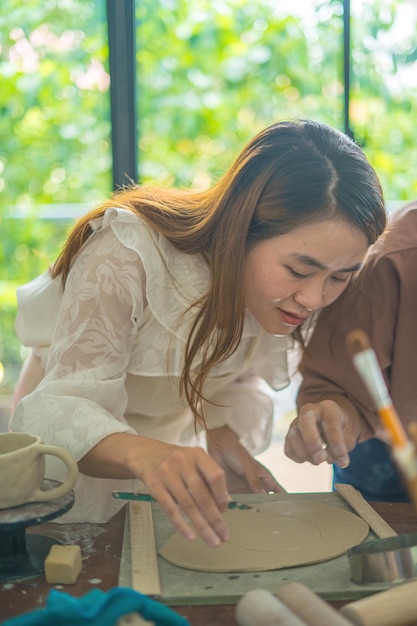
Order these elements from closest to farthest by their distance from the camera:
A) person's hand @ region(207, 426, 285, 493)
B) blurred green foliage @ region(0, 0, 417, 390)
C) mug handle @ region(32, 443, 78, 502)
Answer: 1. mug handle @ region(32, 443, 78, 502)
2. person's hand @ region(207, 426, 285, 493)
3. blurred green foliage @ region(0, 0, 417, 390)

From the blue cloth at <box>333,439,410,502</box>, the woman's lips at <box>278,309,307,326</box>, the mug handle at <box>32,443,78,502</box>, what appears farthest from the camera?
the blue cloth at <box>333,439,410,502</box>

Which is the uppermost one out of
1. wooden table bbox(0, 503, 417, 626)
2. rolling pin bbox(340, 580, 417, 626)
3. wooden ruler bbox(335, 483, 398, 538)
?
rolling pin bbox(340, 580, 417, 626)

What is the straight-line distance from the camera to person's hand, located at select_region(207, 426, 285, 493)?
1694 millimetres

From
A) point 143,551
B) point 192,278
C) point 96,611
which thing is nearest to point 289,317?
point 192,278

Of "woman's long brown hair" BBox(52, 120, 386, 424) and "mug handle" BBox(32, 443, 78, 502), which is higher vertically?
"woman's long brown hair" BBox(52, 120, 386, 424)

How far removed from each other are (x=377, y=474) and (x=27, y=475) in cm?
100

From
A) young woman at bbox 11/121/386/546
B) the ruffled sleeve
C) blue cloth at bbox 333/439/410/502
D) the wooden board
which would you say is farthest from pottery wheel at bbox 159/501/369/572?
blue cloth at bbox 333/439/410/502

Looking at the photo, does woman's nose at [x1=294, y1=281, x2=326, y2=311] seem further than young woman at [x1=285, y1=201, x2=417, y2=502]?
No

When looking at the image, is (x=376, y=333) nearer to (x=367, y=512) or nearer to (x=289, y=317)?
(x=289, y=317)

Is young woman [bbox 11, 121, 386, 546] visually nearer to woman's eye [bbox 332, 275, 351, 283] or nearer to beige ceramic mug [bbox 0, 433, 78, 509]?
woman's eye [bbox 332, 275, 351, 283]

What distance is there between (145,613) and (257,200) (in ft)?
2.57

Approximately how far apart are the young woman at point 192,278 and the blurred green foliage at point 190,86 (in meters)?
1.07

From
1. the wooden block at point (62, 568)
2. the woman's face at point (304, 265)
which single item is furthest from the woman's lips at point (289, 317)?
the wooden block at point (62, 568)

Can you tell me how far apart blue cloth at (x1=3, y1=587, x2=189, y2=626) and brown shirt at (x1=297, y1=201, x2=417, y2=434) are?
0.84m
